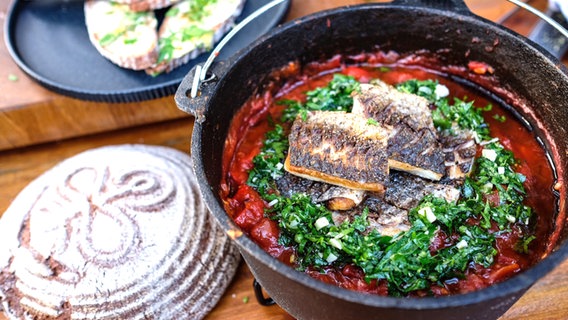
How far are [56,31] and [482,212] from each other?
2599mm

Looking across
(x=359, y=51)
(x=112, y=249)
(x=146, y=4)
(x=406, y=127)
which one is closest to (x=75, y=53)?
(x=146, y=4)

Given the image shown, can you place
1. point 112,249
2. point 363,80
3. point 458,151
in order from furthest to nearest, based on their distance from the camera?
point 363,80
point 112,249
point 458,151

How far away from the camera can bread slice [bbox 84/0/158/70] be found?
9.27 feet

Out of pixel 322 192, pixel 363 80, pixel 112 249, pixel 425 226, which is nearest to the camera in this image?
pixel 425 226

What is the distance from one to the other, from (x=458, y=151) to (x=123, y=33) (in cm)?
190

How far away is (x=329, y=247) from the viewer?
199 centimetres

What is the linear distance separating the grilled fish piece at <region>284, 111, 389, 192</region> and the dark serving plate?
0.95 m

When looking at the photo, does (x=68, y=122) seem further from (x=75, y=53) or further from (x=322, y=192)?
(x=322, y=192)

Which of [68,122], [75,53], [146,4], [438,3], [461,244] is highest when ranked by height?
[438,3]

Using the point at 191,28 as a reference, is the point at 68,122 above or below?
below

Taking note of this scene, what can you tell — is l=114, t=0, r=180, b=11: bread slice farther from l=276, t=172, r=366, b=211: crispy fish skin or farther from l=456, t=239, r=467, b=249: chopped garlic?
l=456, t=239, r=467, b=249: chopped garlic

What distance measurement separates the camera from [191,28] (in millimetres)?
2969

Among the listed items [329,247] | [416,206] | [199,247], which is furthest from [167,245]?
[416,206]

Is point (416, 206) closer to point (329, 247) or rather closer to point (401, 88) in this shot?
point (329, 247)
